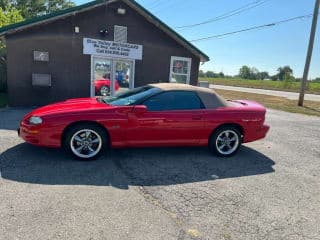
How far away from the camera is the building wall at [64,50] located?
32.9 feet

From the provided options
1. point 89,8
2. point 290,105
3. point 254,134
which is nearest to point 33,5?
point 89,8

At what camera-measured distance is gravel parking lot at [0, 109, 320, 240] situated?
3057 mm

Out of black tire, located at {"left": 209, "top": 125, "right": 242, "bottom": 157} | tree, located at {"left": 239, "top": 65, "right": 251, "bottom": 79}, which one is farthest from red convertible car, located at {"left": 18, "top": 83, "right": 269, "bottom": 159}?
tree, located at {"left": 239, "top": 65, "right": 251, "bottom": 79}

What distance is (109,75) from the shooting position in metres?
11.7

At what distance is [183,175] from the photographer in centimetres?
462

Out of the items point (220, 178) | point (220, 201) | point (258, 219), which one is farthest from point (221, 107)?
point (258, 219)

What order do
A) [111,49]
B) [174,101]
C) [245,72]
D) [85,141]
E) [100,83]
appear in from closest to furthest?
[85,141]
[174,101]
[111,49]
[100,83]
[245,72]

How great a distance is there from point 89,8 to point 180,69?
4.81 m

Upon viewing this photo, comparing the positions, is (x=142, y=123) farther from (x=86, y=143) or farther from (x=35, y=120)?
(x=35, y=120)

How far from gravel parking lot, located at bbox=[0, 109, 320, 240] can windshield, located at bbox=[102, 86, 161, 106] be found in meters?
1.01

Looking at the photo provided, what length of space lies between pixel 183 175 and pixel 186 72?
9.16 meters

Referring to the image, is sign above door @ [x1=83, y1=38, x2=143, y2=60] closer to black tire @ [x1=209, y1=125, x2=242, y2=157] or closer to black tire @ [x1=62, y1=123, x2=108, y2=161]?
black tire @ [x1=62, y1=123, x2=108, y2=161]

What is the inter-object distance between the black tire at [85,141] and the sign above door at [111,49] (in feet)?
22.3

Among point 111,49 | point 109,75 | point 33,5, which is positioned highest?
point 33,5
